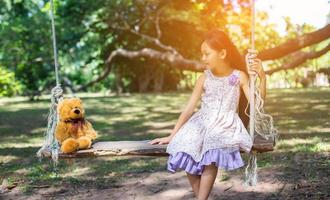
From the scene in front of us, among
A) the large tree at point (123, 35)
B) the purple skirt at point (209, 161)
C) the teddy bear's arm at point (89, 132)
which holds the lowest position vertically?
the purple skirt at point (209, 161)

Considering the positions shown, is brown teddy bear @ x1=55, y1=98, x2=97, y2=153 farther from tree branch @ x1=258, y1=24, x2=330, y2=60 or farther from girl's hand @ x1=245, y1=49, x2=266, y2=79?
tree branch @ x1=258, y1=24, x2=330, y2=60

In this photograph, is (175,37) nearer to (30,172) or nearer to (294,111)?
(294,111)

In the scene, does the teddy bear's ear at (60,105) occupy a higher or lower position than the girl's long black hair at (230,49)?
lower

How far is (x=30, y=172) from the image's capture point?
225 inches

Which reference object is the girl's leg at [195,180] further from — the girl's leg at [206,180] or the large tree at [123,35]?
the large tree at [123,35]

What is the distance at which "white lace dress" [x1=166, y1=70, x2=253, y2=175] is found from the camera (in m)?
3.36

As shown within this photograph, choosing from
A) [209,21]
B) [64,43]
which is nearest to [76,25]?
[64,43]

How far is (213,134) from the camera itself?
3.39 m

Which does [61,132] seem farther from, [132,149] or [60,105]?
[132,149]

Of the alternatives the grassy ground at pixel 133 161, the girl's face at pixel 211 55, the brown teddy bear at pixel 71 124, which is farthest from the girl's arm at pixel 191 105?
the grassy ground at pixel 133 161

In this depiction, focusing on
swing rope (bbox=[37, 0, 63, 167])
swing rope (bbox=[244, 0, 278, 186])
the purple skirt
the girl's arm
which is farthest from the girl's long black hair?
swing rope (bbox=[37, 0, 63, 167])

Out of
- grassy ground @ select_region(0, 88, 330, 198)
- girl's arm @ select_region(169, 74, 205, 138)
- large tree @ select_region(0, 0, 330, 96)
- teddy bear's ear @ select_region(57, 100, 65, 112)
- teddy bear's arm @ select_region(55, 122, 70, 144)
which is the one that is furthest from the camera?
large tree @ select_region(0, 0, 330, 96)

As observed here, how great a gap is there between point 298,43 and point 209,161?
17.6 feet

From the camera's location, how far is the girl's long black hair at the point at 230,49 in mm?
3504
